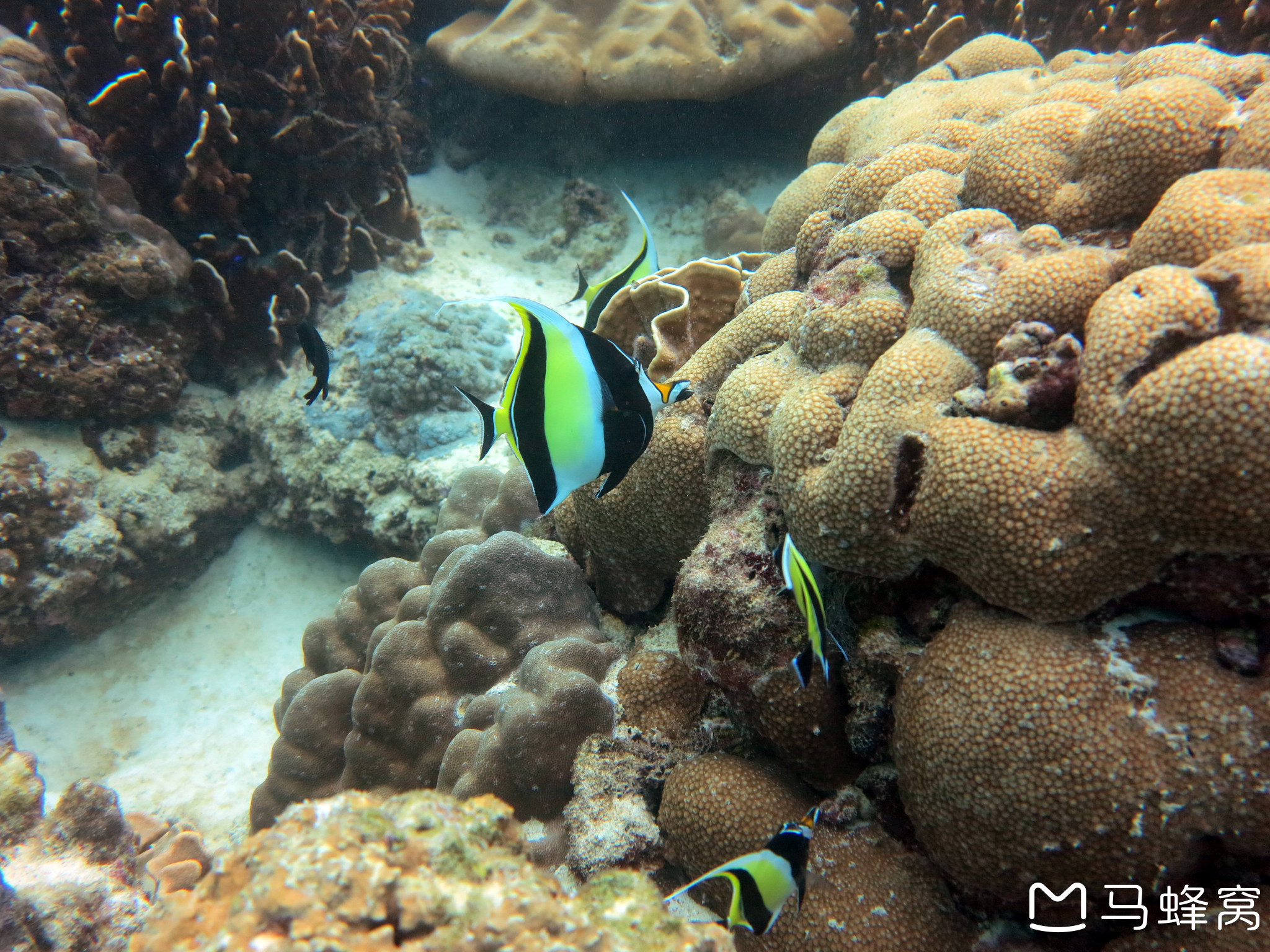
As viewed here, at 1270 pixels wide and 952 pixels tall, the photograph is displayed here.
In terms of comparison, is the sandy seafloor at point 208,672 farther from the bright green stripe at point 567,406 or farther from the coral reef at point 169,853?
the bright green stripe at point 567,406

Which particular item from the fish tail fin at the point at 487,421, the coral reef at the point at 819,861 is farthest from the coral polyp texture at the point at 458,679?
the fish tail fin at the point at 487,421

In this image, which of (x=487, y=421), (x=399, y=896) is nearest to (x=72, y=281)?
(x=487, y=421)

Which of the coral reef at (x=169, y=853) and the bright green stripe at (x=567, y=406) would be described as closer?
the bright green stripe at (x=567, y=406)

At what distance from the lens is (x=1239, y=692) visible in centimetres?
150

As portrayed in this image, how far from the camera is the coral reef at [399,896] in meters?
1.16

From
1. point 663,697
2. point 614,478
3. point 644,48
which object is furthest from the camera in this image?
point 644,48

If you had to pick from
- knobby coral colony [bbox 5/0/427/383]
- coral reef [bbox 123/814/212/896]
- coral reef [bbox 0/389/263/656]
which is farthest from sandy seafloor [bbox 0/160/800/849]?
knobby coral colony [bbox 5/0/427/383]

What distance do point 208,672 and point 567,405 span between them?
18.9 feet

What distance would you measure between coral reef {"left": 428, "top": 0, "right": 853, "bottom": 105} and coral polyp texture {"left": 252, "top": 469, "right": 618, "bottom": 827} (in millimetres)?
4720

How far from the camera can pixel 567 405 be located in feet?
4.91

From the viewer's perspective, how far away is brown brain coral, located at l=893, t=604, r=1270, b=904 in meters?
1.50

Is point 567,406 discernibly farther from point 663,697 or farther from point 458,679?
point 458,679

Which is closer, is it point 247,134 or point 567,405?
point 567,405

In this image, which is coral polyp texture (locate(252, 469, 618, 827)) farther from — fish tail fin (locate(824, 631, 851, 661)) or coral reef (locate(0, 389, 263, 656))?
coral reef (locate(0, 389, 263, 656))
